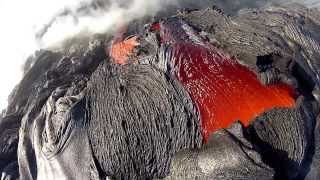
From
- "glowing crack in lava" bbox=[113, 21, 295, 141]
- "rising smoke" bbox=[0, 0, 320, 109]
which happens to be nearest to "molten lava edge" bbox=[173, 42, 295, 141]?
"glowing crack in lava" bbox=[113, 21, 295, 141]

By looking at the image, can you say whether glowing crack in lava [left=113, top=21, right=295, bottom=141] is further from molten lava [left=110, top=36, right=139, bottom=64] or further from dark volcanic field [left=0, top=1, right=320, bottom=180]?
molten lava [left=110, top=36, right=139, bottom=64]

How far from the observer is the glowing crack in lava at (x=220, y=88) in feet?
19.0

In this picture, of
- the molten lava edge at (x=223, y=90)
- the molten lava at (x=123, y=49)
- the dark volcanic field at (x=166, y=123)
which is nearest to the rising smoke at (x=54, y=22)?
the molten lava at (x=123, y=49)

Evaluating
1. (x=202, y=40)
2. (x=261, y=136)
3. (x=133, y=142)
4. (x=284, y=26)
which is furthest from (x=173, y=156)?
(x=284, y=26)

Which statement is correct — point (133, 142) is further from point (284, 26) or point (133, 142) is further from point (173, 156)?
point (284, 26)

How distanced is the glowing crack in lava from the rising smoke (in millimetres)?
1687

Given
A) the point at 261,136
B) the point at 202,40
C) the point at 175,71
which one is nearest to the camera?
the point at 261,136

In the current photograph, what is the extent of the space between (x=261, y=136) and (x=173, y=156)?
0.79 m

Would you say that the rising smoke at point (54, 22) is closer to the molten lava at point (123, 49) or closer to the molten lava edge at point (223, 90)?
the molten lava at point (123, 49)

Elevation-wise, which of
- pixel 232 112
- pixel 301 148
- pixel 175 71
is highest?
pixel 175 71

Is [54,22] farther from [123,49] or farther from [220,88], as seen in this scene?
[220,88]

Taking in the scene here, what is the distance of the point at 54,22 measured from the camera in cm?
783

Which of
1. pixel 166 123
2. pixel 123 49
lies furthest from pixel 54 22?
pixel 166 123

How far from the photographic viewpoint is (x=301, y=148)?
574cm
